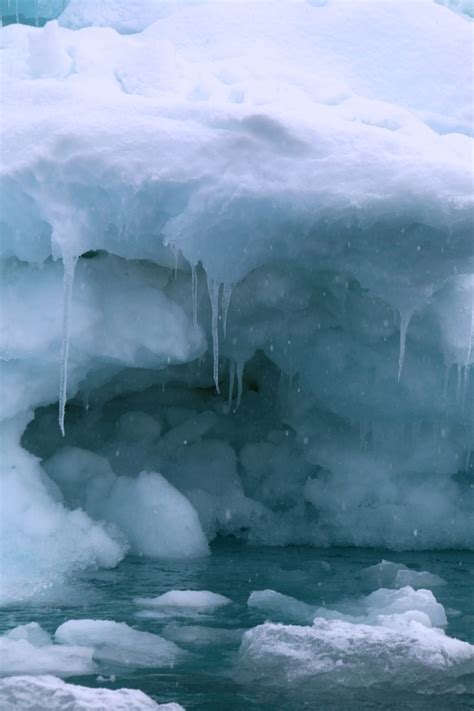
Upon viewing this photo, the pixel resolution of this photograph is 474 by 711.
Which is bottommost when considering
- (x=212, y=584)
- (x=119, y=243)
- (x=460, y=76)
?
(x=212, y=584)

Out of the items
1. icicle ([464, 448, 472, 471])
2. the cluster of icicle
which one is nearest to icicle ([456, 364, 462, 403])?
the cluster of icicle

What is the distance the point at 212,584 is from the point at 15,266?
2.61 m

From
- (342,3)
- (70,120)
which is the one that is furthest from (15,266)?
(342,3)

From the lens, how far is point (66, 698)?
437 cm

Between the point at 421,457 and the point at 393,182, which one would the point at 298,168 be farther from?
the point at 421,457

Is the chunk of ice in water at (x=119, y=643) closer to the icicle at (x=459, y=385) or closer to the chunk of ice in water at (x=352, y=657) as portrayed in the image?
the chunk of ice in water at (x=352, y=657)

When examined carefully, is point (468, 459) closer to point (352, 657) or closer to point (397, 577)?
point (397, 577)

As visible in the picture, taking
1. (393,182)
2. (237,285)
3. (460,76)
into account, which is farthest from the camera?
(460,76)

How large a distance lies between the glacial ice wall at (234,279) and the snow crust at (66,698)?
88.1 inches

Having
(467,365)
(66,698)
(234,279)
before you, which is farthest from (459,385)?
(66,698)

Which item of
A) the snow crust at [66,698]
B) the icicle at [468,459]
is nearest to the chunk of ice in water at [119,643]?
the snow crust at [66,698]

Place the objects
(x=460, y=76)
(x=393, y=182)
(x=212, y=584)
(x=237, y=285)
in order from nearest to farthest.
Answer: (x=393, y=182)
(x=212, y=584)
(x=237, y=285)
(x=460, y=76)

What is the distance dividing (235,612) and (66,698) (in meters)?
2.20

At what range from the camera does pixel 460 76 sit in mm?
8531
